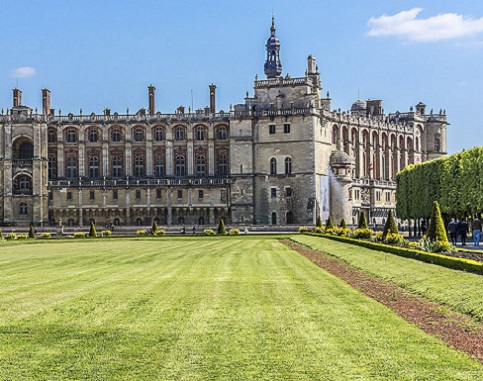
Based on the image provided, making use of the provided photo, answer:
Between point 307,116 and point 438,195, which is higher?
point 307,116

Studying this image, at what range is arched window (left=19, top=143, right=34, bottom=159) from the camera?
9088 centimetres

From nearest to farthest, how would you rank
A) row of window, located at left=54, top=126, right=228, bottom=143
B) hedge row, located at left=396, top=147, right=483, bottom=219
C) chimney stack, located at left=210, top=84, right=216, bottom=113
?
1. hedge row, located at left=396, top=147, right=483, bottom=219
2. row of window, located at left=54, top=126, right=228, bottom=143
3. chimney stack, located at left=210, top=84, right=216, bottom=113

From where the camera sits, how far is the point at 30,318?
13.8m

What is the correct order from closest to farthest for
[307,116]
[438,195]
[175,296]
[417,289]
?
1. [175,296]
2. [417,289]
3. [438,195]
4. [307,116]

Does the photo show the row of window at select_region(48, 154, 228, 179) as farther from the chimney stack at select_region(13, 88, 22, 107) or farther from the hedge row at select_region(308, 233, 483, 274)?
the hedge row at select_region(308, 233, 483, 274)

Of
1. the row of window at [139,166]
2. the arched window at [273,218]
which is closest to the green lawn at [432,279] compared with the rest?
the arched window at [273,218]

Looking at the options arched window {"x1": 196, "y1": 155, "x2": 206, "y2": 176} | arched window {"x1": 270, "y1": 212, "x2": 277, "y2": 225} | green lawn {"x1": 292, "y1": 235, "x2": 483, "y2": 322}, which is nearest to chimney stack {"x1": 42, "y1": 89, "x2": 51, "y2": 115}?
arched window {"x1": 196, "y1": 155, "x2": 206, "y2": 176}

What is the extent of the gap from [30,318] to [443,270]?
40.6 feet

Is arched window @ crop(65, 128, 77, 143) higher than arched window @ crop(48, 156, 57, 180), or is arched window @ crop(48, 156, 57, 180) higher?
arched window @ crop(65, 128, 77, 143)

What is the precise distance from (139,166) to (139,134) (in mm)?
4087

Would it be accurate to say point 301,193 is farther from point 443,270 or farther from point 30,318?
point 30,318

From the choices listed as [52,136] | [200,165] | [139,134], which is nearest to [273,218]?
[200,165]

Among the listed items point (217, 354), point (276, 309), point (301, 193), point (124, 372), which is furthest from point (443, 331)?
point (301, 193)

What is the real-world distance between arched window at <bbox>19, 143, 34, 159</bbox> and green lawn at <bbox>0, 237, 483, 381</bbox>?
7319 cm
